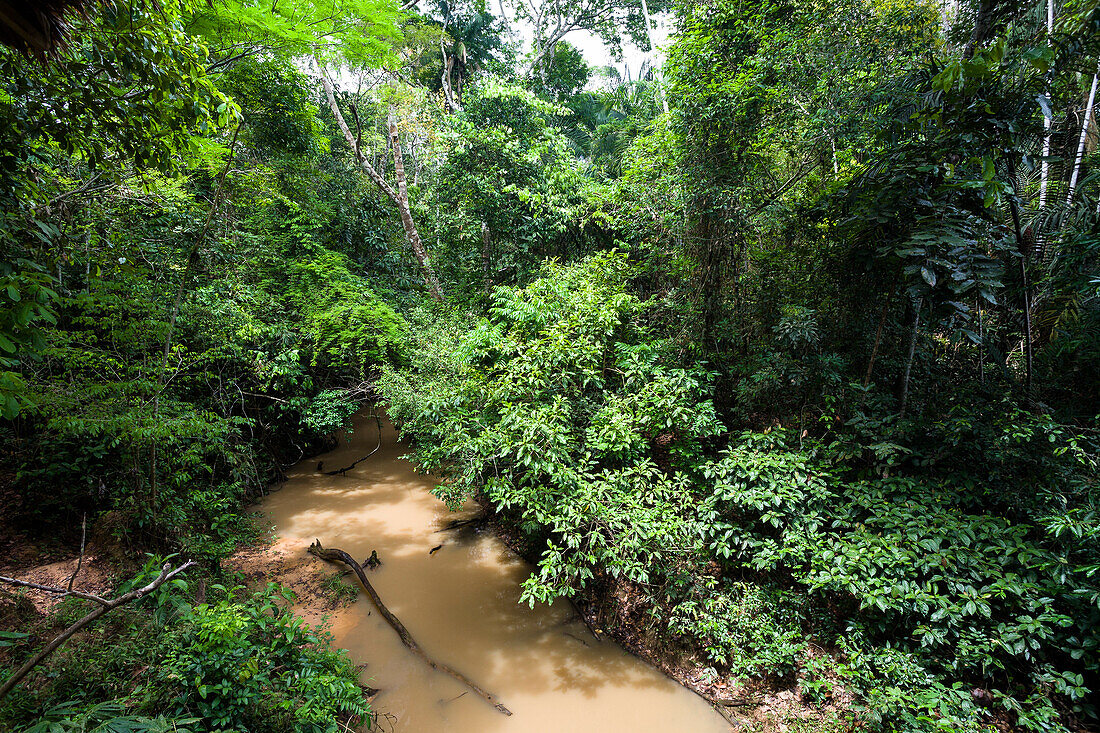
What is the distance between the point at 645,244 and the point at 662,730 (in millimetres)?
5939

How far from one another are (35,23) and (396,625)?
5.74 m

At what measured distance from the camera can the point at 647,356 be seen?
5449 millimetres

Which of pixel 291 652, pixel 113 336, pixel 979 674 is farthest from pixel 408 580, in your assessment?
pixel 979 674

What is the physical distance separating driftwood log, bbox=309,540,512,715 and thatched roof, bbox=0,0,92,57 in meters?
5.63

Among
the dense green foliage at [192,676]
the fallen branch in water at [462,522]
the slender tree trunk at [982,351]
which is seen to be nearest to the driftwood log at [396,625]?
the dense green foliage at [192,676]

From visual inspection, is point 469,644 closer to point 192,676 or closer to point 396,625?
point 396,625

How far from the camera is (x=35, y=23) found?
214cm

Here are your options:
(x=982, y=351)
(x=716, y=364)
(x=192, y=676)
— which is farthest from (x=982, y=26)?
(x=192, y=676)

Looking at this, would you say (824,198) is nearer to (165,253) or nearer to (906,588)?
(906,588)

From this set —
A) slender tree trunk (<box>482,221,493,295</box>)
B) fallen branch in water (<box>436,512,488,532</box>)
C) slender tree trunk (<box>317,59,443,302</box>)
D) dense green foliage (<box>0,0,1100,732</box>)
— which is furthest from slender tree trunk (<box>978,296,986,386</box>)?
slender tree trunk (<box>317,59,443,302</box>)

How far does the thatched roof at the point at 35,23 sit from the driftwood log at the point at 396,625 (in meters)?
5.63

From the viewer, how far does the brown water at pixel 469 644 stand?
397 cm

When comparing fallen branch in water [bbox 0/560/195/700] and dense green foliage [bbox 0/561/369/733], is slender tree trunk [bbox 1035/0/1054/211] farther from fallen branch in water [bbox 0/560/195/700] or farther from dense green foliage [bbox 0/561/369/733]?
dense green foliage [bbox 0/561/369/733]

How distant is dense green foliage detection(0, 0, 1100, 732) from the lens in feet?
9.26
